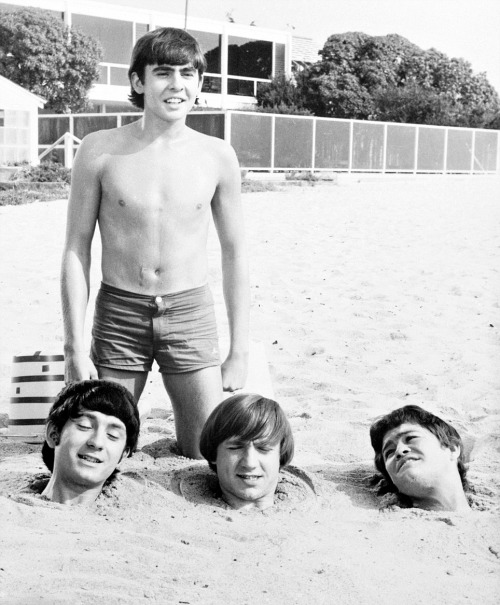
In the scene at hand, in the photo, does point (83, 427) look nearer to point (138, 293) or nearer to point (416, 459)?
point (138, 293)

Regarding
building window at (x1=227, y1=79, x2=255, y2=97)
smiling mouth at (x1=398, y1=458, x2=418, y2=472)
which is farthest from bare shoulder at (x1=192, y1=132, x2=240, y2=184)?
building window at (x1=227, y1=79, x2=255, y2=97)

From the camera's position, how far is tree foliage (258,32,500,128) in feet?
122

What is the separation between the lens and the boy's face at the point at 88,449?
11.4 ft

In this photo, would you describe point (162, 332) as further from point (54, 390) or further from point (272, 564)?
point (272, 564)

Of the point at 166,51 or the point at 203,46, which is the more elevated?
the point at 203,46

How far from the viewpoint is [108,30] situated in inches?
1638

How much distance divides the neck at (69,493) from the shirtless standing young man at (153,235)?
0.46 meters

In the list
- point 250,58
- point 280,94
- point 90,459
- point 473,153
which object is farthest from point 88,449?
point 250,58

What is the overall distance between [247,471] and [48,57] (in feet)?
113

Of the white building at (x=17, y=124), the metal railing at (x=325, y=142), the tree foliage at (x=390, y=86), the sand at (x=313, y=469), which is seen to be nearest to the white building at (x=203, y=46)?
the tree foliage at (x=390, y=86)

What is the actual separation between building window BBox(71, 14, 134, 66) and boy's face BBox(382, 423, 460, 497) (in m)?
39.6

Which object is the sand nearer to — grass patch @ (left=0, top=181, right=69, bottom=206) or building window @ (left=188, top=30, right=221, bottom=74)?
grass patch @ (left=0, top=181, right=69, bottom=206)

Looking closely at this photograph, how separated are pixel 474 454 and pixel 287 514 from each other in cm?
119

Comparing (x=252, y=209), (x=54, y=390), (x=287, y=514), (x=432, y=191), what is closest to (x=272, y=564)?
(x=287, y=514)
